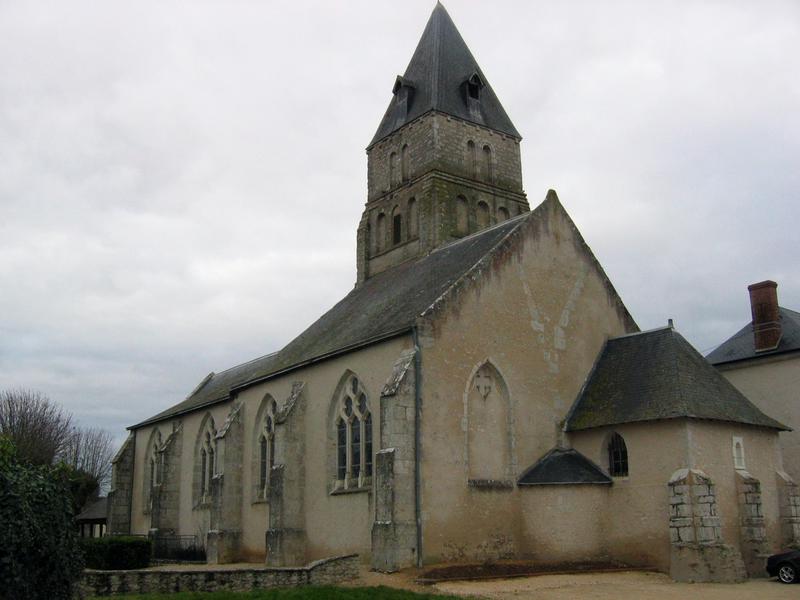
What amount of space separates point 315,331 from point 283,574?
46.6 feet

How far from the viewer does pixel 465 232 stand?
32.4 m

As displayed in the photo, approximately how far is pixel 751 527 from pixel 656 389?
4273 millimetres

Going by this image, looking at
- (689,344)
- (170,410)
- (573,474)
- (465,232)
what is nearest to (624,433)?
(573,474)

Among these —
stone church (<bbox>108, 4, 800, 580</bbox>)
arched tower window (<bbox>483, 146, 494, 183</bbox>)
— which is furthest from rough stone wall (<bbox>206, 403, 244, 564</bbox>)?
arched tower window (<bbox>483, 146, 494, 183</bbox>)

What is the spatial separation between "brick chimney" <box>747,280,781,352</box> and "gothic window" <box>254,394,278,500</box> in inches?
689

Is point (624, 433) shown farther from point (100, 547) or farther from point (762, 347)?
point (100, 547)

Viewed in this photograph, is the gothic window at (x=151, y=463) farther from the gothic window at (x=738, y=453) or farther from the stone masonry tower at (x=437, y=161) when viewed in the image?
the gothic window at (x=738, y=453)

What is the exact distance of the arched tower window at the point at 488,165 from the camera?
112 feet

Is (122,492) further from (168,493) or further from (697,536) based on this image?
(697,536)

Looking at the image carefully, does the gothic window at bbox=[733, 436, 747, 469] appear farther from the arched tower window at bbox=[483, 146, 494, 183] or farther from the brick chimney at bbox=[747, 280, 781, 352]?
the arched tower window at bbox=[483, 146, 494, 183]

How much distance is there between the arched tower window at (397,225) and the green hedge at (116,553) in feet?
50.4

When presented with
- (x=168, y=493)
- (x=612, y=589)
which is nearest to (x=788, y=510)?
(x=612, y=589)

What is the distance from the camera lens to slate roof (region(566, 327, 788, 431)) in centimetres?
2175

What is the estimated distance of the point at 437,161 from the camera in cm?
3272
